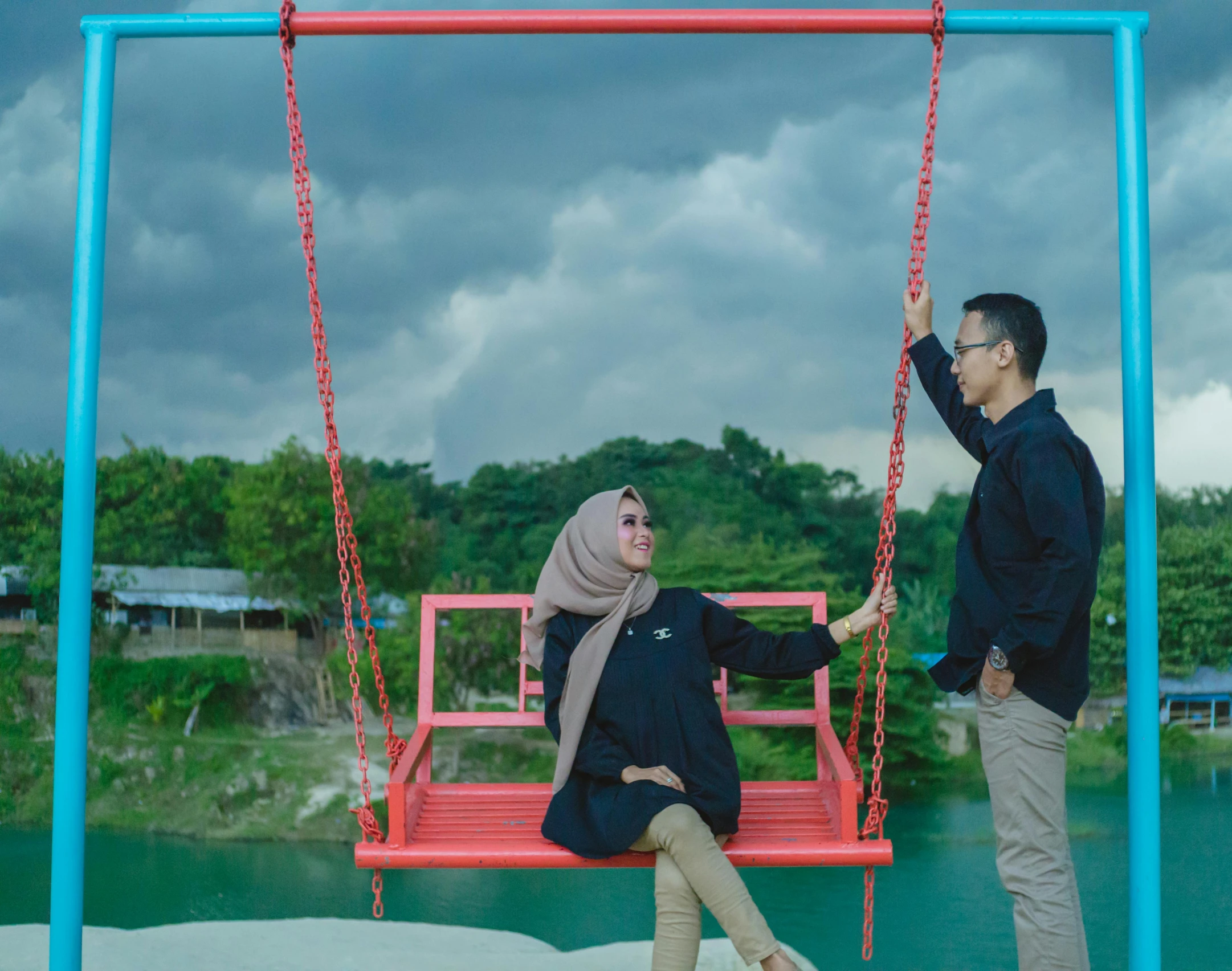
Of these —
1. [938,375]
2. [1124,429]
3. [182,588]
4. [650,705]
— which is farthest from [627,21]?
[182,588]

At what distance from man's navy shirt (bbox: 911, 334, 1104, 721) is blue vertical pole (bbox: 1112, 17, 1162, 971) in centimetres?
30

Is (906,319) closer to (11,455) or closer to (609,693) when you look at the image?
(609,693)

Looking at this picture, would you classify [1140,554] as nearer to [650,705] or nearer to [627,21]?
[650,705]

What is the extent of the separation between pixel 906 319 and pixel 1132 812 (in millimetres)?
1264

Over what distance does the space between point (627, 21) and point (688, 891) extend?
6.73ft

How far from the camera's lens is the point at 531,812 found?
9.98 ft

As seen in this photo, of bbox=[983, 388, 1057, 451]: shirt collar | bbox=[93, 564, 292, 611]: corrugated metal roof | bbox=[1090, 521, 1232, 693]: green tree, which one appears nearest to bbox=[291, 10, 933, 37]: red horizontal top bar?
bbox=[983, 388, 1057, 451]: shirt collar

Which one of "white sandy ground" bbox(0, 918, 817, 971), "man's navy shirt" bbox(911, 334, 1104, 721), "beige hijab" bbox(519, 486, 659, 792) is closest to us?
"man's navy shirt" bbox(911, 334, 1104, 721)

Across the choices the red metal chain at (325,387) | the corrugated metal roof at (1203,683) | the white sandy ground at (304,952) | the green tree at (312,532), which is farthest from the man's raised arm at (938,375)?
the corrugated metal roof at (1203,683)

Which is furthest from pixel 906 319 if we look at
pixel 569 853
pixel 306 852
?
pixel 306 852

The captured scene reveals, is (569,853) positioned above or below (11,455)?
below

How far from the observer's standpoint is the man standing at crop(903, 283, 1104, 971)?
88.4 inches

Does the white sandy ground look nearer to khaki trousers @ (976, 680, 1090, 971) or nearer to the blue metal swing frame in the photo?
the blue metal swing frame

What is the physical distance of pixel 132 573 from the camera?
1077 cm
